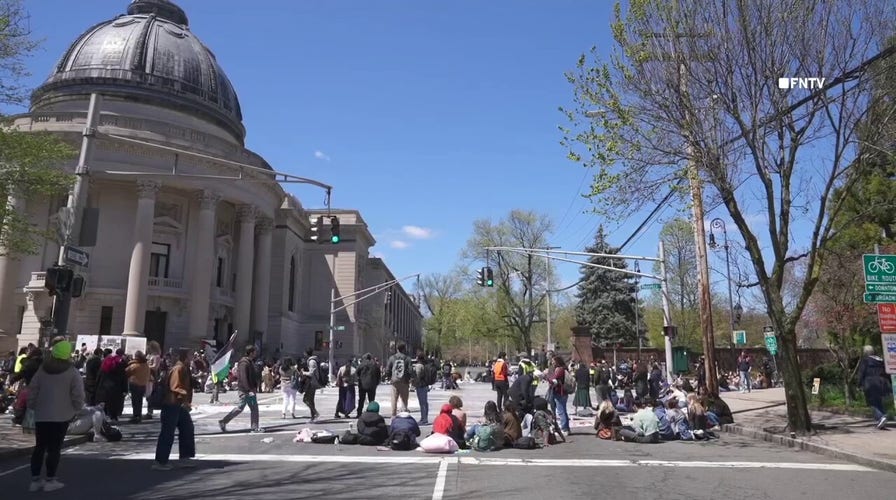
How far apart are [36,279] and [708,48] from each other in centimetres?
4186

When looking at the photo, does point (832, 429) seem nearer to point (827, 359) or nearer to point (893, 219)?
point (893, 219)

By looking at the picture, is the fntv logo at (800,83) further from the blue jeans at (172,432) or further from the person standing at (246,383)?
the blue jeans at (172,432)

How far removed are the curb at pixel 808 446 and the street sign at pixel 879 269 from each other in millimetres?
3532

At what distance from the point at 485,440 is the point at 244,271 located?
140 feet

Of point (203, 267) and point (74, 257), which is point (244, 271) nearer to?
point (203, 267)

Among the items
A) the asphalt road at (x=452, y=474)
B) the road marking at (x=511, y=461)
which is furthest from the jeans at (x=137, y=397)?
the road marking at (x=511, y=461)

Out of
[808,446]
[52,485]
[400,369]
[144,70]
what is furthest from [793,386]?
[144,70]

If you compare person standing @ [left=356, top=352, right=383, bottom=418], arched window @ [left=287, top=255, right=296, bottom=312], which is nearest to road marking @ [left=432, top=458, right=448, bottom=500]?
person standing @ [left=356, top=352, right=383, bottom=418]

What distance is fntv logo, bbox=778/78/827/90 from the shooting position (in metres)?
13.0

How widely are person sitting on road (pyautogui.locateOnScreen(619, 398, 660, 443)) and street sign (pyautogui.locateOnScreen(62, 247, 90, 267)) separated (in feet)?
39.0

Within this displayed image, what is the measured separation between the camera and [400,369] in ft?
49.6

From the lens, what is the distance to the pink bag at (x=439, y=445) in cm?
A: 1095

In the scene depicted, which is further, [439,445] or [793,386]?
[793,386]

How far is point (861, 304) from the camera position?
69.3 feet
